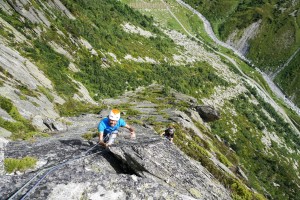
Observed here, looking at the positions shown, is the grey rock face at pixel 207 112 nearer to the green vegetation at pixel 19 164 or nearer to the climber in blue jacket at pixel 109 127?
the climber in blue jacket at pixel 109 127

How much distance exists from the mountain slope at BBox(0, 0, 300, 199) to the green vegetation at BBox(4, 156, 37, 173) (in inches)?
57.5

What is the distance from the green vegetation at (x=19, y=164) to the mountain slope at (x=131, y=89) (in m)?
1.46

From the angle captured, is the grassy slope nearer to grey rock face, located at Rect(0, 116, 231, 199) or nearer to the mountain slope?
the mountain slope

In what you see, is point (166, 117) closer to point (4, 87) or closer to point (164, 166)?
point (4, 87)

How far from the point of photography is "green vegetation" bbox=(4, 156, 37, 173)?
15142 mm

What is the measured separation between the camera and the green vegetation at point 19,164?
15142mm

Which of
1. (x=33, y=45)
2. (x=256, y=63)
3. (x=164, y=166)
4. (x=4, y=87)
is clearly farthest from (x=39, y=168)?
(x=256, y=63)

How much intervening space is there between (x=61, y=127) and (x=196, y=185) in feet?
49.3

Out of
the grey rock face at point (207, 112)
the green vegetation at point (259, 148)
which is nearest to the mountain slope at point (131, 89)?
the green vegetation at point (259, 148)

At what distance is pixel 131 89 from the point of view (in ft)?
207

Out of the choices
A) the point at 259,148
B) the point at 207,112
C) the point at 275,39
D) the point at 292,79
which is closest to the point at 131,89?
the point at 207,112

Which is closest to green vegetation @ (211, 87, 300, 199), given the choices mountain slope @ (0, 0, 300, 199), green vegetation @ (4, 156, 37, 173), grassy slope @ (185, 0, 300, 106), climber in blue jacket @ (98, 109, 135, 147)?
mountain slope @ (0, 0, 300, 199)

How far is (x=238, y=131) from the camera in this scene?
72.2 metres

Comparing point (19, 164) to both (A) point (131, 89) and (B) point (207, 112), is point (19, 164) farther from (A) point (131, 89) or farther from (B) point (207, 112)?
(A) point (131, 89)
